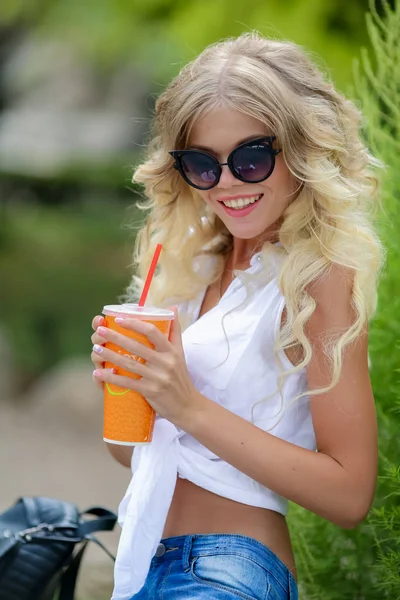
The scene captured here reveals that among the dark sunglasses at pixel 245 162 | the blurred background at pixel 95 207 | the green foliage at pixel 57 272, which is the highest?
the dark sunglasses at pixel 245 162

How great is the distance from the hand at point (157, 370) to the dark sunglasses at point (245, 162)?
1.12 ft

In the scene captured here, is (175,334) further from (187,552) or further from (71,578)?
(71,578)

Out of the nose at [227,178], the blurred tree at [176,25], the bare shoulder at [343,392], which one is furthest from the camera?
the blurred tree at [176,25]

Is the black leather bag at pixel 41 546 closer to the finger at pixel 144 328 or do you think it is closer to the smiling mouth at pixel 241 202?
the finger at pixel 144 328

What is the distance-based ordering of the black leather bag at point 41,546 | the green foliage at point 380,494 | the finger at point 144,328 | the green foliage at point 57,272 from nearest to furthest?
1. the finger at point 144,328
2. the black leather bag at point 41,546
3. the green foliage at point 380,494
4. the green foliage at point 57,272

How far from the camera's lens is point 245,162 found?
69.6 inches

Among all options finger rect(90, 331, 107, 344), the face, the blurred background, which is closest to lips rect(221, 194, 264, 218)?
the face

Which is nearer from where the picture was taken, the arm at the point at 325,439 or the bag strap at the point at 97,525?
the arm at the point at 325,439

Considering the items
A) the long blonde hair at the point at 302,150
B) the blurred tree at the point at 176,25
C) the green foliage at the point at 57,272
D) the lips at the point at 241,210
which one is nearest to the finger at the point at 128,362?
the long blonde hair at the point at 302,150

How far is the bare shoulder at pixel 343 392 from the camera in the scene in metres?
1.69

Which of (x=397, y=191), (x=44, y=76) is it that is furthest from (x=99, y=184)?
A: (x=397, y=191)

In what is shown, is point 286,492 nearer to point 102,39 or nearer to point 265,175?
point 265,175

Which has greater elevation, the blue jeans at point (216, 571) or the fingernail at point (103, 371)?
the fingernail at point (103, 371)

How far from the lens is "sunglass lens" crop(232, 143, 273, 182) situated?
5.78 feet
